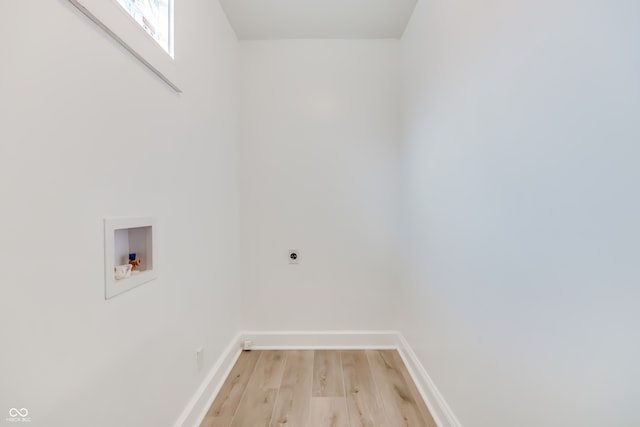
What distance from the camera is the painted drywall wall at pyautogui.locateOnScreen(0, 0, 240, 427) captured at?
0.65 m

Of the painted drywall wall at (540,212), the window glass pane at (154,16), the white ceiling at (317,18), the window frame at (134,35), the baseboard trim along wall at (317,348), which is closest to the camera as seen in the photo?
the painted drywall wall at (540,212)

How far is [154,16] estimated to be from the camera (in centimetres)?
122

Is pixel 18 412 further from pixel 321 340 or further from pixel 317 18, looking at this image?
pixel 317 18

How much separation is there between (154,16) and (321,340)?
2294 millimetres

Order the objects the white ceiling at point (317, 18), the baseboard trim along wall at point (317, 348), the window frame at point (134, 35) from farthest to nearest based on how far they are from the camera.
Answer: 1. the white ceiling at point (317, 18)
2. the baseboard trim along wall at point (317, 348)
3. the window frame at point (134, 35)

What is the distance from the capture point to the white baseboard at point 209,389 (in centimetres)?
144

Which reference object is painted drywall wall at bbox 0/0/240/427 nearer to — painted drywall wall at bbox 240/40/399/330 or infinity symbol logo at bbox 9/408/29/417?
infinity symbol logo at bbox 9/408/29/417

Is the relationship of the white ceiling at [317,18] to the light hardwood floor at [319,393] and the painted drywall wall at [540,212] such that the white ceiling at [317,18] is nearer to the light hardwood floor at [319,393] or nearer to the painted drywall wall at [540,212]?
the painted drywall wall at [540,212]

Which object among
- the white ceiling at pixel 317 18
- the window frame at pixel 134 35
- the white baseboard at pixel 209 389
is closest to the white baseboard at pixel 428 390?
the white baseboard at pixel 209 389

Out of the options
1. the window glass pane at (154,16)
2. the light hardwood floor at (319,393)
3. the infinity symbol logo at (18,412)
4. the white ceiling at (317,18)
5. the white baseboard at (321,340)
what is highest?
the white ceiling at (317,18)

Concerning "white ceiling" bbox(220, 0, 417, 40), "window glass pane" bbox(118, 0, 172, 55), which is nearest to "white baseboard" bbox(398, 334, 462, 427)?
"window glass pane" bbox(118, 0, 172, 55)

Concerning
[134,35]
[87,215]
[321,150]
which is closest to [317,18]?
[321,150]

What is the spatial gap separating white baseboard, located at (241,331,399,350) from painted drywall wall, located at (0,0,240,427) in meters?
0.83

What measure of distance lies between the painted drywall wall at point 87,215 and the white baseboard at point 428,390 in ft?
4.17
